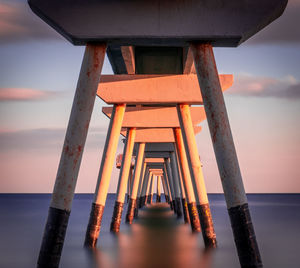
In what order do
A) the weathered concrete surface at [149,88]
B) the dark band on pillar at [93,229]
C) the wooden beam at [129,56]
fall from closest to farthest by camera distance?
the dark band on pillar at [93,229] → the wooden beam at [129,56] → the weathered concrete surface at [149,88]

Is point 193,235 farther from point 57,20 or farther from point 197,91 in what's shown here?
point 57,20

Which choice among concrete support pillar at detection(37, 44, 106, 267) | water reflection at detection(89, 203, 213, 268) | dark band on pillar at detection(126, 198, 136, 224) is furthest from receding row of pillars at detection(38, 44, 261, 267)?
dark band on pillar at detection(126, 198, 136, 224)

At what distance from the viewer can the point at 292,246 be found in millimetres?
17188

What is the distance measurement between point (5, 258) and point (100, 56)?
749 cm

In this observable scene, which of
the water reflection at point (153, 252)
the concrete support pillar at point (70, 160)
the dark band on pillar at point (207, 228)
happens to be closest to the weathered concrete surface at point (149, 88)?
the dark band on pillar at point (207, 228)

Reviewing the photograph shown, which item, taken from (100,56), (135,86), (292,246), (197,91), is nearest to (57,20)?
(100,56)

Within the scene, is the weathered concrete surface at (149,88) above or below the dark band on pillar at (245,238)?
above

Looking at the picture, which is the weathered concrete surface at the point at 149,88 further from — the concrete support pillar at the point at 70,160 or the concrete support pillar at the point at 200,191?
the concrete support pillar at the point at 70,160

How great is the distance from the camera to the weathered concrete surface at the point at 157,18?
9016mm

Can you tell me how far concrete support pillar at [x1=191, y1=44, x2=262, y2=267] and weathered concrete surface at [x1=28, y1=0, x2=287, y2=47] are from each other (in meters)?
0.51

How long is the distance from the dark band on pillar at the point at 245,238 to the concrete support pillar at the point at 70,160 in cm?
314

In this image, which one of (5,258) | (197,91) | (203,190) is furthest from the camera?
(197,91)

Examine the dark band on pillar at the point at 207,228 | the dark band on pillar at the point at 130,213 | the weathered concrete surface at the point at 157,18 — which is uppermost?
the weathered concrete surface at the point at 157,18

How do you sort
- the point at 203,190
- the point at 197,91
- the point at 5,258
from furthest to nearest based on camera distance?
the point at 197,91
the point at 203,190
the point at 5,258
